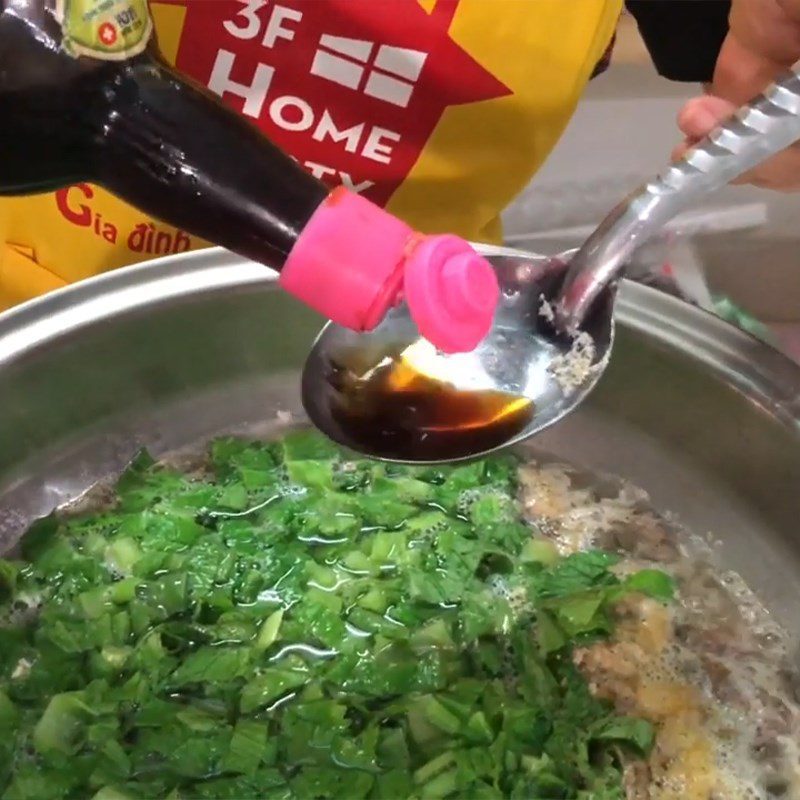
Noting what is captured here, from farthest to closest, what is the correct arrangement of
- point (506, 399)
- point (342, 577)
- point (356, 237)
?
point (342, 577)
point (506, 399)
point (356, 237)

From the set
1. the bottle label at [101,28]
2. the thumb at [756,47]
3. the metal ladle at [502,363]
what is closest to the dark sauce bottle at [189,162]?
the bottle label at [101,28]

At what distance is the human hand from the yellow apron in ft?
0.33

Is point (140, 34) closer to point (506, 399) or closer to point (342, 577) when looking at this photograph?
point (506, 399)

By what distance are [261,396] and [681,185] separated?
1.39 ft

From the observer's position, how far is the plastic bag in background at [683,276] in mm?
874

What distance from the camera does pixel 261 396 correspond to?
2.70ft

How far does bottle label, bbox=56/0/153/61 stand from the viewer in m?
0.37

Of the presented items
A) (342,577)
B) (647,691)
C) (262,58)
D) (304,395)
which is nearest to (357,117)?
(262,58)

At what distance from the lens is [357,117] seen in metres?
0.76

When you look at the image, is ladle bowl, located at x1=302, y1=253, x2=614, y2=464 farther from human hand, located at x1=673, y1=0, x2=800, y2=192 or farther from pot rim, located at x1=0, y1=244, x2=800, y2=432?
human hand, located at x1=673, y1=0, x2=800, y2=192

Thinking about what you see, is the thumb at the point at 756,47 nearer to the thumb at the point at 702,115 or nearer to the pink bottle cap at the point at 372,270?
the thumb at the point at 702,115

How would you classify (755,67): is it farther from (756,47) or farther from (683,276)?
(683,276)

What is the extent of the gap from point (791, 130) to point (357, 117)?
37 cm

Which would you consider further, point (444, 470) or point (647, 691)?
point (444, 470)
